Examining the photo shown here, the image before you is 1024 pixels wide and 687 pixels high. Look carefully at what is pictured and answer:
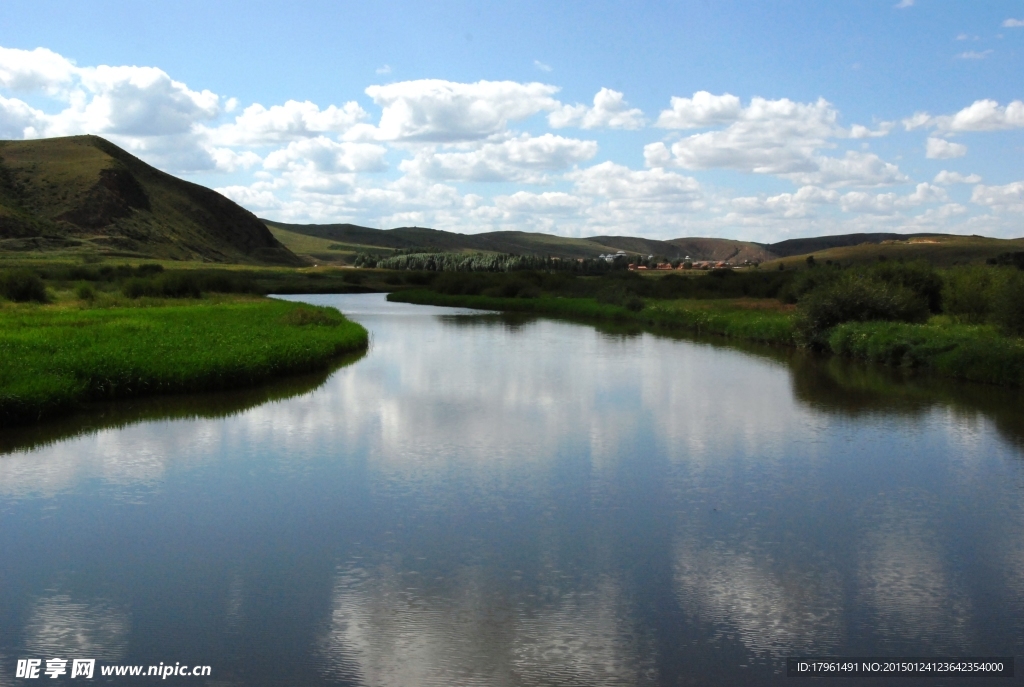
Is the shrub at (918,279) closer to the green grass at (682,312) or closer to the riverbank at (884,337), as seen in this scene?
the green grass at (682,312)

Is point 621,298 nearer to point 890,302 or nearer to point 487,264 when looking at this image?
point 890,302

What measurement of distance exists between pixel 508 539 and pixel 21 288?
3261cm

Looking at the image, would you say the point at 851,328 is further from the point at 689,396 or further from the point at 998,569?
the point at 998,569

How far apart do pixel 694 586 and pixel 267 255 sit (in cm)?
12704

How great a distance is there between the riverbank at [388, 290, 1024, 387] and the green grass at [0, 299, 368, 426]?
46.6 feet

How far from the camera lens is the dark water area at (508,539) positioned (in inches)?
265

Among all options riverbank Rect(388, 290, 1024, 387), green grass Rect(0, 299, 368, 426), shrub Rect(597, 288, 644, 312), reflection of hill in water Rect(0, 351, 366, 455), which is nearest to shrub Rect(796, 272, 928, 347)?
riverbank Rect(388, 290, 1024, 387)

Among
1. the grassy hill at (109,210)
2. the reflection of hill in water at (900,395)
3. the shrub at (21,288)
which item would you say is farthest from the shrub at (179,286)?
the grassy hill at (109,210)

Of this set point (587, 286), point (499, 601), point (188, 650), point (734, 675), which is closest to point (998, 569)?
point (734, 675)

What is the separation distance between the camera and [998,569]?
8.56 metres

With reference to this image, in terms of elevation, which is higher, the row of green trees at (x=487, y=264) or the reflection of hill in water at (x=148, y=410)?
the row of green trees at (x=487, y=264)

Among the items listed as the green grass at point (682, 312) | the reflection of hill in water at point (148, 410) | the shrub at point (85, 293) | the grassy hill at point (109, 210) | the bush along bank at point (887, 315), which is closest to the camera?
the reflection of hill in water at point (148, 410)

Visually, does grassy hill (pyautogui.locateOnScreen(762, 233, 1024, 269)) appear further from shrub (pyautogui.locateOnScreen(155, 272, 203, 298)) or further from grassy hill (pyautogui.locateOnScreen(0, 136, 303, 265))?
grassy hill (pyautogui.locateOnScreen(0, 136, 303, 265))

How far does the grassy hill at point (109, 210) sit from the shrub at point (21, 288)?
51.5 metres
